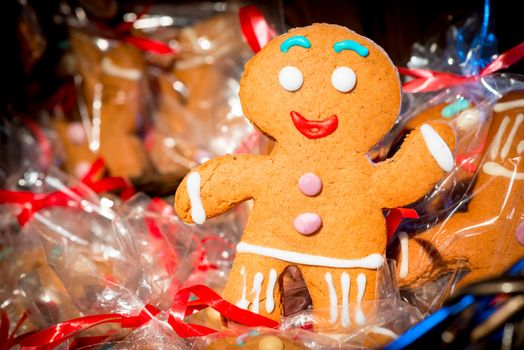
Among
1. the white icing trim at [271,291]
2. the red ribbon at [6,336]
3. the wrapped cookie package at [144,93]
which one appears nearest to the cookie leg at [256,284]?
the white icing trim at [271,291]

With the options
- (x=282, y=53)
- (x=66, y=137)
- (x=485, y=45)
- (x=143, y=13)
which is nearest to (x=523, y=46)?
(x=485, y=45)

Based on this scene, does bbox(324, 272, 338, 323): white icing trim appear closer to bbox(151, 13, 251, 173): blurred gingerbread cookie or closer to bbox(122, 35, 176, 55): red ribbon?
bbox(151, 13, 251, 173): blurred gingerbread cookie

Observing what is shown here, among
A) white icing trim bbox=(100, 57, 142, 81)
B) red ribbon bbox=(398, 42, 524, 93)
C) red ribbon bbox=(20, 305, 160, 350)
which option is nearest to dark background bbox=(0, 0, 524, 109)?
red ribbon bbox=(398, 42, 524, 93)

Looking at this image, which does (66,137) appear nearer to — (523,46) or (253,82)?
(253,82)

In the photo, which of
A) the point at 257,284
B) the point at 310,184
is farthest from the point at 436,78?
the point at 257,284

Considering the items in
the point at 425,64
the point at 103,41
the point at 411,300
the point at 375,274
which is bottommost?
the point at 411,300

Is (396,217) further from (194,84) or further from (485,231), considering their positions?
(194,84)
